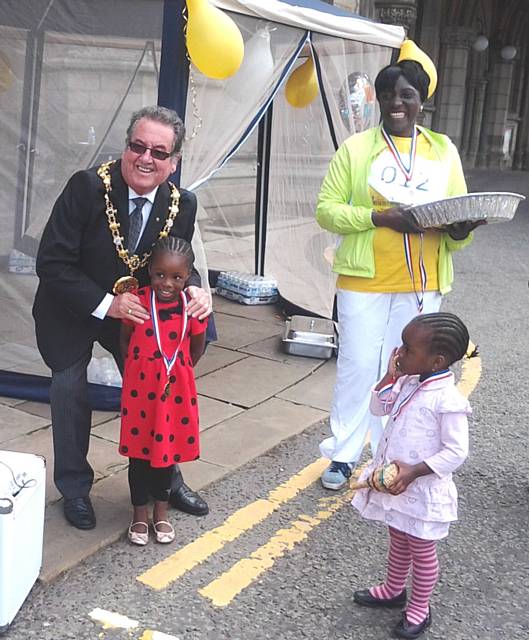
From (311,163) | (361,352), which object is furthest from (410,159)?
(311,163)

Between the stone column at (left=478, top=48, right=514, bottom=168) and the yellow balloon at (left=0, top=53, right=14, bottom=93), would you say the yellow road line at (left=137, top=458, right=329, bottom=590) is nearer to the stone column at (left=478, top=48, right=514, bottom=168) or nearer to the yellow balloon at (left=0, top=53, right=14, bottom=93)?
the yellow balloon at (left=0, top=53, right=14, bottom=93)

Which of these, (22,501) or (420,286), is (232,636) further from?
(420,286)

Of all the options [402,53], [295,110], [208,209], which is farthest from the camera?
[208,209]

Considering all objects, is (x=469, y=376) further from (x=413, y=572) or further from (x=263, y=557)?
(x=413, y=572)

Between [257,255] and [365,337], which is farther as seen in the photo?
[257,255]

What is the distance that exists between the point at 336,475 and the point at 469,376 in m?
2.18

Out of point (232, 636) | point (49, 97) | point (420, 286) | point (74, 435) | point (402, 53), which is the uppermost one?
point (402, 53)

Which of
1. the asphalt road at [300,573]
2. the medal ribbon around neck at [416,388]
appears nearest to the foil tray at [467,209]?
the medal ribbon around neck at [416,388]

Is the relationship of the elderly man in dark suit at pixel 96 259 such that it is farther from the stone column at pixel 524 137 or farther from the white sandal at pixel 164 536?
the stone column at pixel 524 137

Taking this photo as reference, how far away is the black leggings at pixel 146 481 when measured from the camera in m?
3.03

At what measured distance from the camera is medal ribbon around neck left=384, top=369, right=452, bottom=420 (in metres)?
2.48

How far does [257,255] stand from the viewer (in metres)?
7.19

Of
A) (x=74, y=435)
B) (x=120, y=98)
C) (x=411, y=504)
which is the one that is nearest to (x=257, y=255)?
(x=120, y=98)

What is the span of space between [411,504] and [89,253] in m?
1.44
